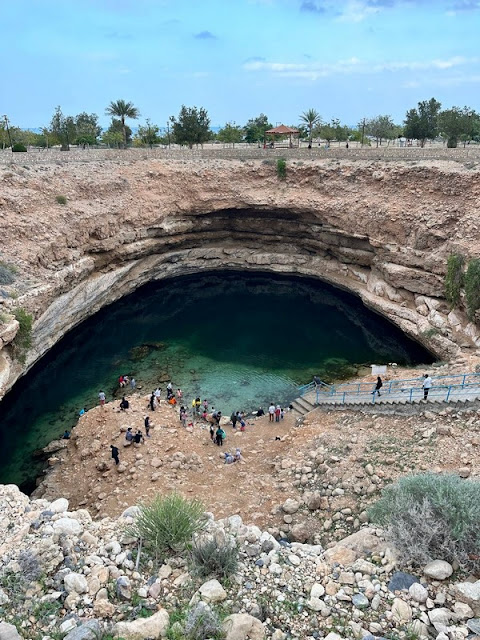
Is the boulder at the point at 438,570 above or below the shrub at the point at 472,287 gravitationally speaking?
below

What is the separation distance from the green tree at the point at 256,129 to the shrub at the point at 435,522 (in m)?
62.3

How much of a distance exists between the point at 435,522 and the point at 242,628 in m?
3.81

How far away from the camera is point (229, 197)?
132 ft

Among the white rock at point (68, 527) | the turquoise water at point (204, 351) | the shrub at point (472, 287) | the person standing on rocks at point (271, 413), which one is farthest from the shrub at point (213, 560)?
the shrub at point (472, 287)

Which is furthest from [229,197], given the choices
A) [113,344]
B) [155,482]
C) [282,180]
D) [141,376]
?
[155,482]

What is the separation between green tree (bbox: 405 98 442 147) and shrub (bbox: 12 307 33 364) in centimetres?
4224

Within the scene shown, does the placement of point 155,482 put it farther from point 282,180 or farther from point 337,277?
point 282,180

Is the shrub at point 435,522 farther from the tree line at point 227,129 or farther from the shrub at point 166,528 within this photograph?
the tree line at point 227,129

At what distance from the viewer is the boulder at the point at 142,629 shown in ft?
21.8

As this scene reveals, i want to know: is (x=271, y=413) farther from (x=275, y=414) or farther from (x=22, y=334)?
(x=22, y=334)

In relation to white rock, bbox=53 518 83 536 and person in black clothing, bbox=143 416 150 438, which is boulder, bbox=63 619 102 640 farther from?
person in black clothing, bbox=143 416 150 438

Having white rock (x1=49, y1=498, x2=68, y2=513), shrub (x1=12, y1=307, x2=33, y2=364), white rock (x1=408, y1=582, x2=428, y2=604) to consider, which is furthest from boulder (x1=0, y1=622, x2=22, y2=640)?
shrub (x1=12, y1=307, x2=33, y2=364)

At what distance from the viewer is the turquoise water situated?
24.0 meters

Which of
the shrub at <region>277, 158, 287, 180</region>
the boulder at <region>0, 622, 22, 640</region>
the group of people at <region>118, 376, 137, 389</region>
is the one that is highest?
the shrub at <region>277, 158, 287, 180</region>
